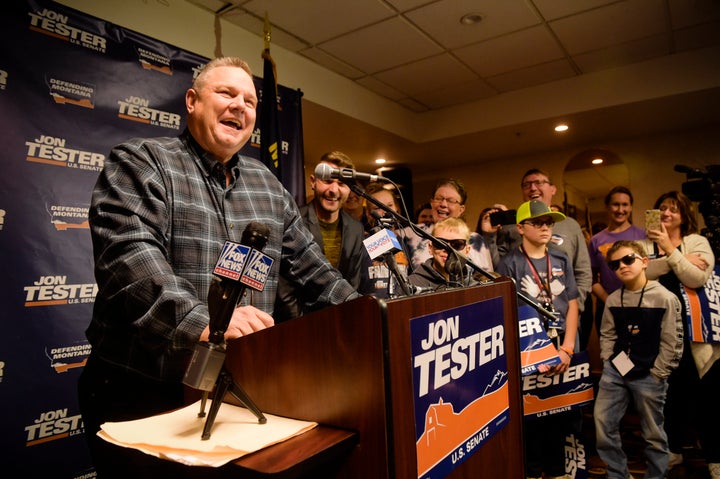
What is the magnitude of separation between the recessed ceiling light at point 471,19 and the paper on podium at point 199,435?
3.75 metres

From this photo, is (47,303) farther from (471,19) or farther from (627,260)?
(471,19)

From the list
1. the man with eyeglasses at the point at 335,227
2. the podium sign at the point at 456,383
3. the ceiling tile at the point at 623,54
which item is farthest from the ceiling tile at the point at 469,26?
the podium sign at the point at 456,383

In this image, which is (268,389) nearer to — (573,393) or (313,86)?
(573,393)

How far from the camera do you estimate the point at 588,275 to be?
10.7 feet

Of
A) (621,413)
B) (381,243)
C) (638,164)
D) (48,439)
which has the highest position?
(638,164)

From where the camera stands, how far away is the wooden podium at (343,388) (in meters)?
0.65

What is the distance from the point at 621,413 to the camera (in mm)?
2564

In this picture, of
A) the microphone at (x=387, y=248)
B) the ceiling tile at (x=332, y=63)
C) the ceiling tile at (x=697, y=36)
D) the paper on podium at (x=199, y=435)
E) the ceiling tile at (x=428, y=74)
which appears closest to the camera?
the paper on podium at (x=199, y=435)

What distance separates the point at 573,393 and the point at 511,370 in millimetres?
1603

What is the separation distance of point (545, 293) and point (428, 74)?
3.09 metres

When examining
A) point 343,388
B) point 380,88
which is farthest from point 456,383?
point 380,88

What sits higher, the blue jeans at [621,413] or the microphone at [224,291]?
the microphone at [224,291]

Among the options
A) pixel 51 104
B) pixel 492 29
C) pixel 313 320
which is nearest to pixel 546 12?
pixel 492 29

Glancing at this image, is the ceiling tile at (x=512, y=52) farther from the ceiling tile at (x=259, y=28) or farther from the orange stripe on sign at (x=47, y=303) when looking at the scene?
the orange stripe on sign at (x=47, y=303)
